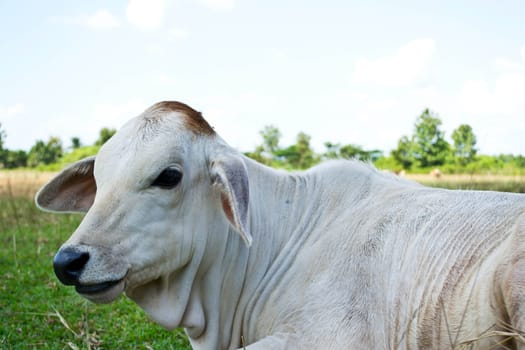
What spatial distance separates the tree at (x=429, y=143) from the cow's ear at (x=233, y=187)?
2050 inches

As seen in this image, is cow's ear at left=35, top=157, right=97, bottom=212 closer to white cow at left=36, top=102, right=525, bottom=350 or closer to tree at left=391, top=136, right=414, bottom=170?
white cow at left=36, top=102, right=525, bottom=350

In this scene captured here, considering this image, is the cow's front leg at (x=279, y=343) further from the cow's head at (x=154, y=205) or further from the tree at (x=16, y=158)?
the tree at (x=16, y=158)

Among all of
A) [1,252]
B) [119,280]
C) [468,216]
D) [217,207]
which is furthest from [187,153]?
[1,252]

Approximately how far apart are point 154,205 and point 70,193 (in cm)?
115

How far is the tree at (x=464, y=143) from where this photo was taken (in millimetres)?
42344

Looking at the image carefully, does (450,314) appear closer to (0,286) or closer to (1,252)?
(0,286)

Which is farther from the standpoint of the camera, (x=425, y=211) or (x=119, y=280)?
(x=425, y=211)

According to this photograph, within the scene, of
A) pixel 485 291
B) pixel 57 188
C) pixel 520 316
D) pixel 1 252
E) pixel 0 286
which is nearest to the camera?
pixel 520 316

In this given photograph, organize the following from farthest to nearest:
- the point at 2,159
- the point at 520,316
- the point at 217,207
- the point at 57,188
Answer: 1. the point at 2,159
2. the point at 57,188
3. the point at 217,207
4. the point at 520,316

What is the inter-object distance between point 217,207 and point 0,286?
3755 millimetres

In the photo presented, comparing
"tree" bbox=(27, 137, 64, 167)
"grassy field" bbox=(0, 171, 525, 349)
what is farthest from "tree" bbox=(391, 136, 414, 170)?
"grassy field" bbox=(0, 171, 525, 349)

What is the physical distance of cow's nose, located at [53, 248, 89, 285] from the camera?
103 inches

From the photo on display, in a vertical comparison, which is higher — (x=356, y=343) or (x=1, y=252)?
(x=356, y=343)

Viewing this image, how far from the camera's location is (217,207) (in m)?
3.28
